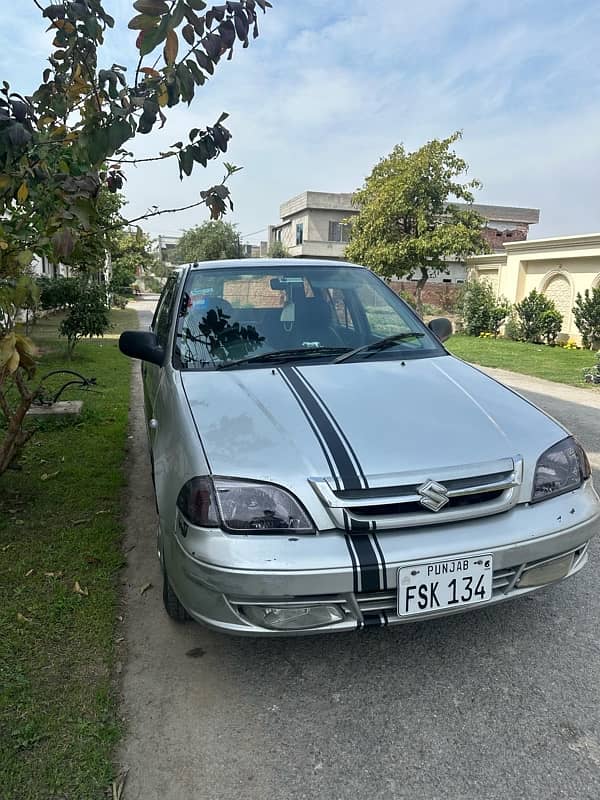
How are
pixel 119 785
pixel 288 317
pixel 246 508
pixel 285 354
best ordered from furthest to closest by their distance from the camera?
1. pixel 288 317
2. pixel 285 354
3. pixel 246 508
4. pixel 119 785

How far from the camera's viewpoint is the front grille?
6.55 ft

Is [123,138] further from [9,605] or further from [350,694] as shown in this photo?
[350,694]

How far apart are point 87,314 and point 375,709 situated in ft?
27.5

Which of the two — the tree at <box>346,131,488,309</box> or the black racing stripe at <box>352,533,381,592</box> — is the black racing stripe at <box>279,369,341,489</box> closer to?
the black racing stripe at <box>352,533,381,592</box>

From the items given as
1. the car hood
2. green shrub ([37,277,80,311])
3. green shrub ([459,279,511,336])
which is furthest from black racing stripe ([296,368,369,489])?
green shrub ([459,279,511,336])

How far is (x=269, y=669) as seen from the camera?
2350mm

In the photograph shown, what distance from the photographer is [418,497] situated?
2023 millimetres

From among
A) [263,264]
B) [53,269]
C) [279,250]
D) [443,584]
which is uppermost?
[279,250]

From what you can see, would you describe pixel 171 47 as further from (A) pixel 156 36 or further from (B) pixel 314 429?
(B) pixel 314 429

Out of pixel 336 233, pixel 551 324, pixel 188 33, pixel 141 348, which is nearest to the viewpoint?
pixel 188 33

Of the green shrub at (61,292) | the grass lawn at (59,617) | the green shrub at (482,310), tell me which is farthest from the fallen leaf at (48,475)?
the green shrub at (482,310)

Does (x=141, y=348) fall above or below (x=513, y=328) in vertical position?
above

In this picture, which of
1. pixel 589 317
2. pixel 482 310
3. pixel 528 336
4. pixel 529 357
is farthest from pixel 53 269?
pixel 482 310

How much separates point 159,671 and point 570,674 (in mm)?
1608
